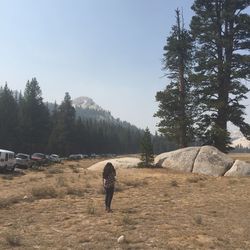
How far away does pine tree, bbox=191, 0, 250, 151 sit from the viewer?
40.2 m

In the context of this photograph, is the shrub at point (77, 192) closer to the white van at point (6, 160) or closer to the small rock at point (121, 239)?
the small rock at point (121, 239)

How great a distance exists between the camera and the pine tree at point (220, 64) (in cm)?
4022

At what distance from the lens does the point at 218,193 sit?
2422 centimetres

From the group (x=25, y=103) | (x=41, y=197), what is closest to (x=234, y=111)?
(x=41, y=197)

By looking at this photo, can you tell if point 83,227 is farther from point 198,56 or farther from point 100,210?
point 198,56

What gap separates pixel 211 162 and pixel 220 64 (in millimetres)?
9737

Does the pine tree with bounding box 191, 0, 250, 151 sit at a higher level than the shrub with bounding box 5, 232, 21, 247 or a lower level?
higher

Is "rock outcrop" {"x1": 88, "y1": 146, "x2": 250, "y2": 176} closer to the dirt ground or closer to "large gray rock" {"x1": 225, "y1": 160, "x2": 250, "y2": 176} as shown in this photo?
"large gray rock" {"x1": 225, "y1": 160, "x2": 250, "y2": 176}

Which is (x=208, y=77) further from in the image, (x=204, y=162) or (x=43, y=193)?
(x=43, y=193)

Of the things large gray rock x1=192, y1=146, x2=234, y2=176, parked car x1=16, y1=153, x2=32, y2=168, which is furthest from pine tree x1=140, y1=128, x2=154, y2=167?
parked car x1=16, y1=153, x2=32, y2=168

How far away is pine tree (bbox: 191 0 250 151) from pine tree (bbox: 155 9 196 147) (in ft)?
4.22

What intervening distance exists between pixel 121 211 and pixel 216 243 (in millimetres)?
5227

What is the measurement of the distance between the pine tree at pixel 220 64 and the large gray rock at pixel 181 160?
12.4 ft

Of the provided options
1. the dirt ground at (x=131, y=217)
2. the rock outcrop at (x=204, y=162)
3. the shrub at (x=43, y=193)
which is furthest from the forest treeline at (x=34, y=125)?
the shrub at (x=43, y=193)
